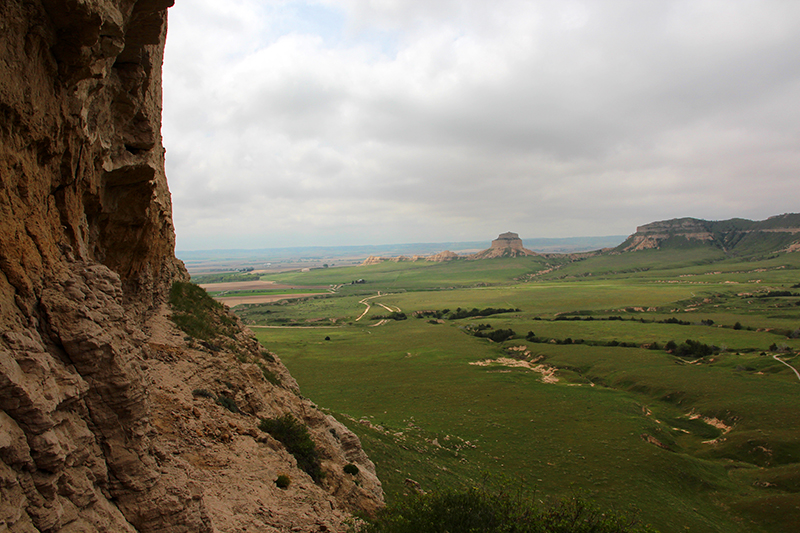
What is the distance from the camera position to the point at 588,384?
69750 mm

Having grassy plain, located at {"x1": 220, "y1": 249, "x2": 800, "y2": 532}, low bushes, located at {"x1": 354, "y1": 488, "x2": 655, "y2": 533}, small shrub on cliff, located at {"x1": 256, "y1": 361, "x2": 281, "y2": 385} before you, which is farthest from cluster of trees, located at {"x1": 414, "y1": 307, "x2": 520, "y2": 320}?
low bushes, located at {"x1": 354, "y1": 488, "x2": 655, "y2": 533}

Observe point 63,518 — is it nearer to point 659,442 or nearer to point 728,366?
point 659,442

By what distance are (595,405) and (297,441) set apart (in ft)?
168

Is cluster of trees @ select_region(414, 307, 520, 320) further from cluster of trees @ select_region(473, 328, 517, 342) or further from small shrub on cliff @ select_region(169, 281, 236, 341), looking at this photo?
small shrub on cliff @ select_region(169, 281, 236, 341)

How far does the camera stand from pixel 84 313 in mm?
9086

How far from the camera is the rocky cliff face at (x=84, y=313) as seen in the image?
24.4 feet

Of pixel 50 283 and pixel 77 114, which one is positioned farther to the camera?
pixel 77 114

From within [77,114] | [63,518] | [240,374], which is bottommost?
[240,374]

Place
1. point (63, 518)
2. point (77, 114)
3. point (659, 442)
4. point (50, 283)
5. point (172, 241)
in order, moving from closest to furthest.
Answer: point (63, 518) → point (50, 283) → point (77, 114) → point (172, 241) → point (659, 442)

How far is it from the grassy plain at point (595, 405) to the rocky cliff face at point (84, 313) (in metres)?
14.7

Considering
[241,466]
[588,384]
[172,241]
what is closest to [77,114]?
[241,466]

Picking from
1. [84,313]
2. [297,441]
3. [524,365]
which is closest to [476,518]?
[297,441]

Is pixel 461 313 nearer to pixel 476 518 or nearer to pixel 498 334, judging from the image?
pixel 498 334

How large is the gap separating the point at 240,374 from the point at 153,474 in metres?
13.0
